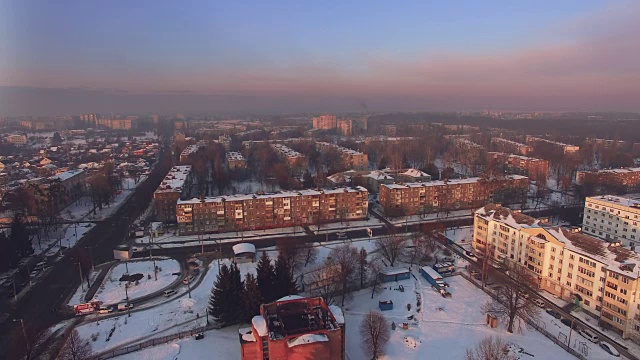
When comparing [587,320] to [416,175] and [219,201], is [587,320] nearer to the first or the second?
[219,201]

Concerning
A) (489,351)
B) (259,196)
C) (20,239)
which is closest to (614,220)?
(489,351)

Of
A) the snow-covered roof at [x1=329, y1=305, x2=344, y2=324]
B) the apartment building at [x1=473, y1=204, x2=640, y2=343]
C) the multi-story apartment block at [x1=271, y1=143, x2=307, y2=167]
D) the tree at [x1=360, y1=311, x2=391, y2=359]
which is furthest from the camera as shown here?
the multi-story apartment block at [x1=271, y1=143, x2=307, y2=167]

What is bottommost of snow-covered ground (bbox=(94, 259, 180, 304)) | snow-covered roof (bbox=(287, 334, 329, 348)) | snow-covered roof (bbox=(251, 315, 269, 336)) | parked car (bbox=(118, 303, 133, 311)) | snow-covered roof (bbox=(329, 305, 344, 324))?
snow-covered ground (bbox=(94, 259, 180, 304))

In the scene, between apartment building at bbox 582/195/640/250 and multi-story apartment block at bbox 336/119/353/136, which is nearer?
apartment building at bbox 582/195/640/250

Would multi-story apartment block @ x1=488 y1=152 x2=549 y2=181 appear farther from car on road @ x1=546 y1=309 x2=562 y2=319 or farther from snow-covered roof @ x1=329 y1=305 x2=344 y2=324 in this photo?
snow-covered roof @ x1=329 y1=305 x2=344 y2=324

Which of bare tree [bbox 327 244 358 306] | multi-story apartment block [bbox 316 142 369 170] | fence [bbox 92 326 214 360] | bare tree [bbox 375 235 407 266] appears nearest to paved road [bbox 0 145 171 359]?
fence [bbox 92 326 214 360]

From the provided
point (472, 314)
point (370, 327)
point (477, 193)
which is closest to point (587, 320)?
point (472, 314)

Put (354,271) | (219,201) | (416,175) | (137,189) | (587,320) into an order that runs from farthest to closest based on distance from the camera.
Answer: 1. (137,189)
2. (416,175)
3. (219,201)
4. (354,271)
5. (587,320)

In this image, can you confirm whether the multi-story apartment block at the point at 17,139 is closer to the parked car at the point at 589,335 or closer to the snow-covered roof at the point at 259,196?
the snow-covered roof at the point at 259,196
